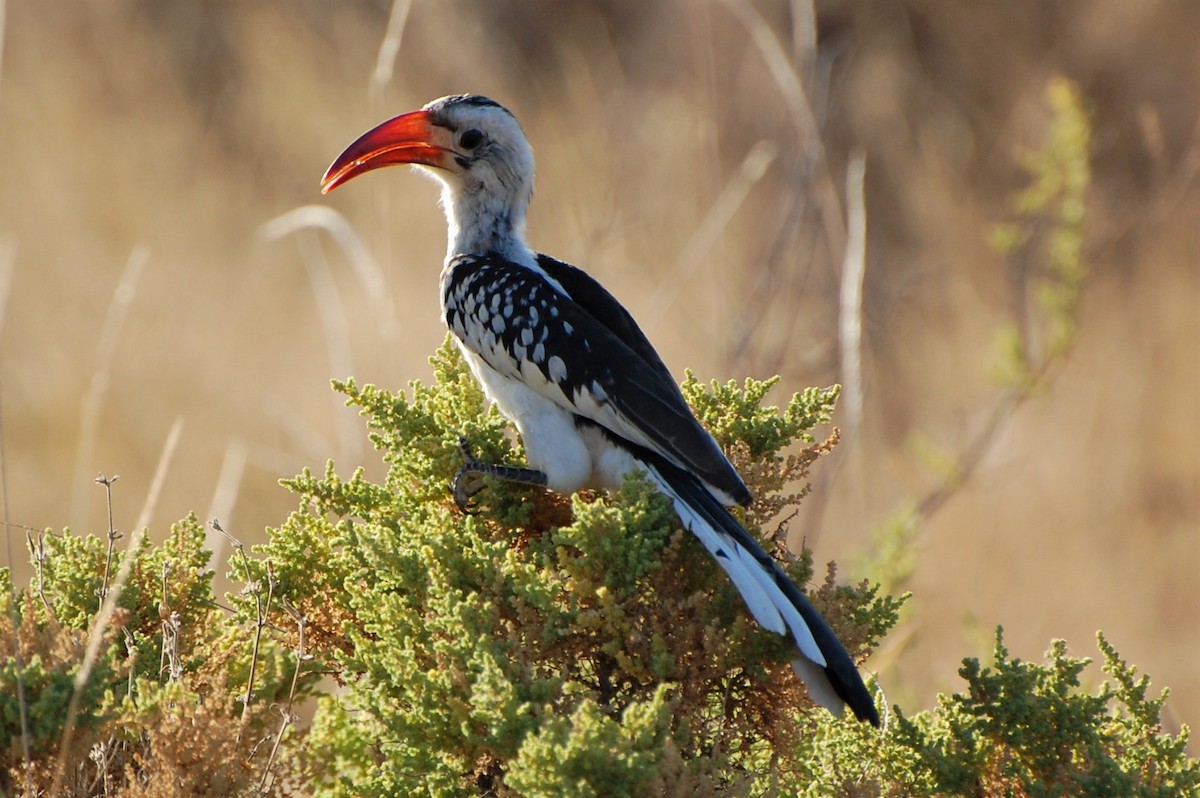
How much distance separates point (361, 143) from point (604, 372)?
102cm

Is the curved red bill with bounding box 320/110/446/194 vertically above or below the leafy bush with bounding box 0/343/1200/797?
above

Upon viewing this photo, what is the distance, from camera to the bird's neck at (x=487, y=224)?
11.8ft

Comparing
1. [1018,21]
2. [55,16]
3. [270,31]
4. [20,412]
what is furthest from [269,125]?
[1018,21]

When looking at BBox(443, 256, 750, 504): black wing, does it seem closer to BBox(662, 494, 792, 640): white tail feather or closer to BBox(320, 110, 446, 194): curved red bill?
BBox(662, 494, 792, 640): white tail feather

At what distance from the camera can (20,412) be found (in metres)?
6.50

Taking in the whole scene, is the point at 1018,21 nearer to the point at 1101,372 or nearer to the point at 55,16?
the point at 1101,372

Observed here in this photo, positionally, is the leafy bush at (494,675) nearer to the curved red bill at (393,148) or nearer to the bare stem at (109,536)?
the bare stem at (109,536)

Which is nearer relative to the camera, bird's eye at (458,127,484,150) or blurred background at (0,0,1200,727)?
bird's eye at (458,127,484,150)

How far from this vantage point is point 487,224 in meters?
3.64

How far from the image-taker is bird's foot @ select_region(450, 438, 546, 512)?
8.83 ft

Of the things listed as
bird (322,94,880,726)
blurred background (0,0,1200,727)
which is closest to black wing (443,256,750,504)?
bird (322,94,880,726)

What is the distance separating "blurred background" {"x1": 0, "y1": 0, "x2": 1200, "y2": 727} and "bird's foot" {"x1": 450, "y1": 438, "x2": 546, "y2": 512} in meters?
1.69

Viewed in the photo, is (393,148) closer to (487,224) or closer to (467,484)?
(487,224)

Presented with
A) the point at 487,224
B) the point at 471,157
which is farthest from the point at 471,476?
the point at 471,157
